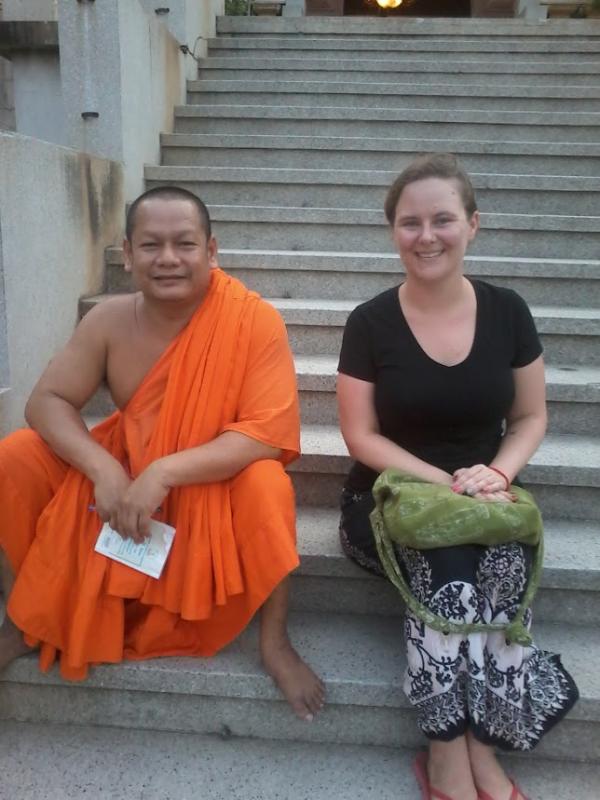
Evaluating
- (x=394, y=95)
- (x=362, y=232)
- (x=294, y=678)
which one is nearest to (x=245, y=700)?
(x=294, y=678)

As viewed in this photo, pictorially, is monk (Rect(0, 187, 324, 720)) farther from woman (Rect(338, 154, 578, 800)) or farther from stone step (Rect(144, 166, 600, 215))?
stone step (Rect(144, 166, 600, 215))

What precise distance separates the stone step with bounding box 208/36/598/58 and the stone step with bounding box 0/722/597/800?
518cm

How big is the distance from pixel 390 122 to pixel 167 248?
325 cm

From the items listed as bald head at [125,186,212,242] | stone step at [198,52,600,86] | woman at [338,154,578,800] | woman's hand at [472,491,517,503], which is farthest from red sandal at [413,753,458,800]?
stone step at [198,52,600,86]

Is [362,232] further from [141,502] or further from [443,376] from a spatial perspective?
[141,502]

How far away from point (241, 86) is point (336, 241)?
1980 mm

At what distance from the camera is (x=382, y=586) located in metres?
2.05

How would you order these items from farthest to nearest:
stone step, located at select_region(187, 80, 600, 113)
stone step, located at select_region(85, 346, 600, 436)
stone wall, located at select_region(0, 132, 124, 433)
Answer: stone step, located at select_region(187, 80, 600, 113), stone step, located at select_region(85, 346, 600, 436), stone wall, located at select_region(0, 132, 124, 433)

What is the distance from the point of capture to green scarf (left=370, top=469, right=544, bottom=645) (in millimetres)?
1540

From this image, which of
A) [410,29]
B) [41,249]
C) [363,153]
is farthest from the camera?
[410,29]

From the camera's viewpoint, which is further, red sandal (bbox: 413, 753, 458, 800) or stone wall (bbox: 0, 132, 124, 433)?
stone wall (bbox: 0, 132, 124, 433)

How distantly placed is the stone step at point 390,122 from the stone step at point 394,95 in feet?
0.92

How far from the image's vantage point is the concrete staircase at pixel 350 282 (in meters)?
1.78

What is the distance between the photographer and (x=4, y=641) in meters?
1.83
